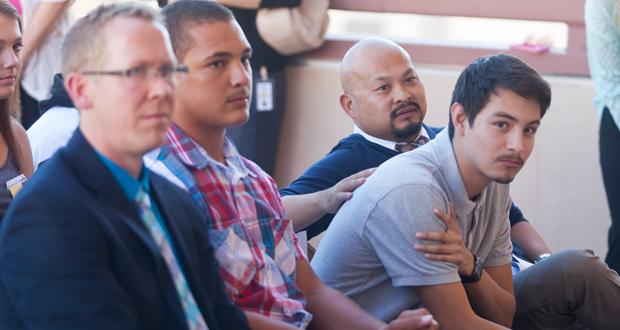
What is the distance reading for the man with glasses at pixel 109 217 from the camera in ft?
5.89

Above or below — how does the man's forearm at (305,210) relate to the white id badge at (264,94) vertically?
above

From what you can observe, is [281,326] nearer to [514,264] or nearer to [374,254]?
[374,254]

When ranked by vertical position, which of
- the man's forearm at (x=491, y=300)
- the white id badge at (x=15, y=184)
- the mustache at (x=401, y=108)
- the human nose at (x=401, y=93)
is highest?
the human nose at (x=401, y=93)

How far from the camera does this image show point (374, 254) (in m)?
2.67

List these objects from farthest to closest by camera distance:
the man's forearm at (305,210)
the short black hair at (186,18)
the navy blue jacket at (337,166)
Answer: the navy blue jacket at (337,166) < the man's forearm at (305,210) < the short black hair at (186,18)

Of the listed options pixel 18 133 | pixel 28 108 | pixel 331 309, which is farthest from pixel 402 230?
pixel 28 108

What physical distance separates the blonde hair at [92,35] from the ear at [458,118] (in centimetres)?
101

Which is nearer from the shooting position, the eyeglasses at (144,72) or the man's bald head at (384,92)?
the eyeglasses at (144,72)

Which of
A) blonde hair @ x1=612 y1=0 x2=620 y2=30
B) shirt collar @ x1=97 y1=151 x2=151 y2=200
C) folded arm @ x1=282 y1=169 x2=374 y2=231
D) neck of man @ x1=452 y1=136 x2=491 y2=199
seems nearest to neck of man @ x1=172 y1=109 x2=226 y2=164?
shirt collar @ x1=97 y1=151 x2=151 y2=200

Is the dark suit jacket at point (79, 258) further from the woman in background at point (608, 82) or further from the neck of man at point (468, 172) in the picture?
the woman in background at point (608, 82)

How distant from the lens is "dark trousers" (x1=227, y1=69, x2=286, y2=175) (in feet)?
16.3

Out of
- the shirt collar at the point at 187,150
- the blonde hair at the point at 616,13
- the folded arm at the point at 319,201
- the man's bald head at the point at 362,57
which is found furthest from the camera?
the blonde hair at the point at 616,13

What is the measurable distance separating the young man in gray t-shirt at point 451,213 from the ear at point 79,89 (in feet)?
2.93

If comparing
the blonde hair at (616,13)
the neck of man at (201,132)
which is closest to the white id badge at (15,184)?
the neck of man at (201,132)
